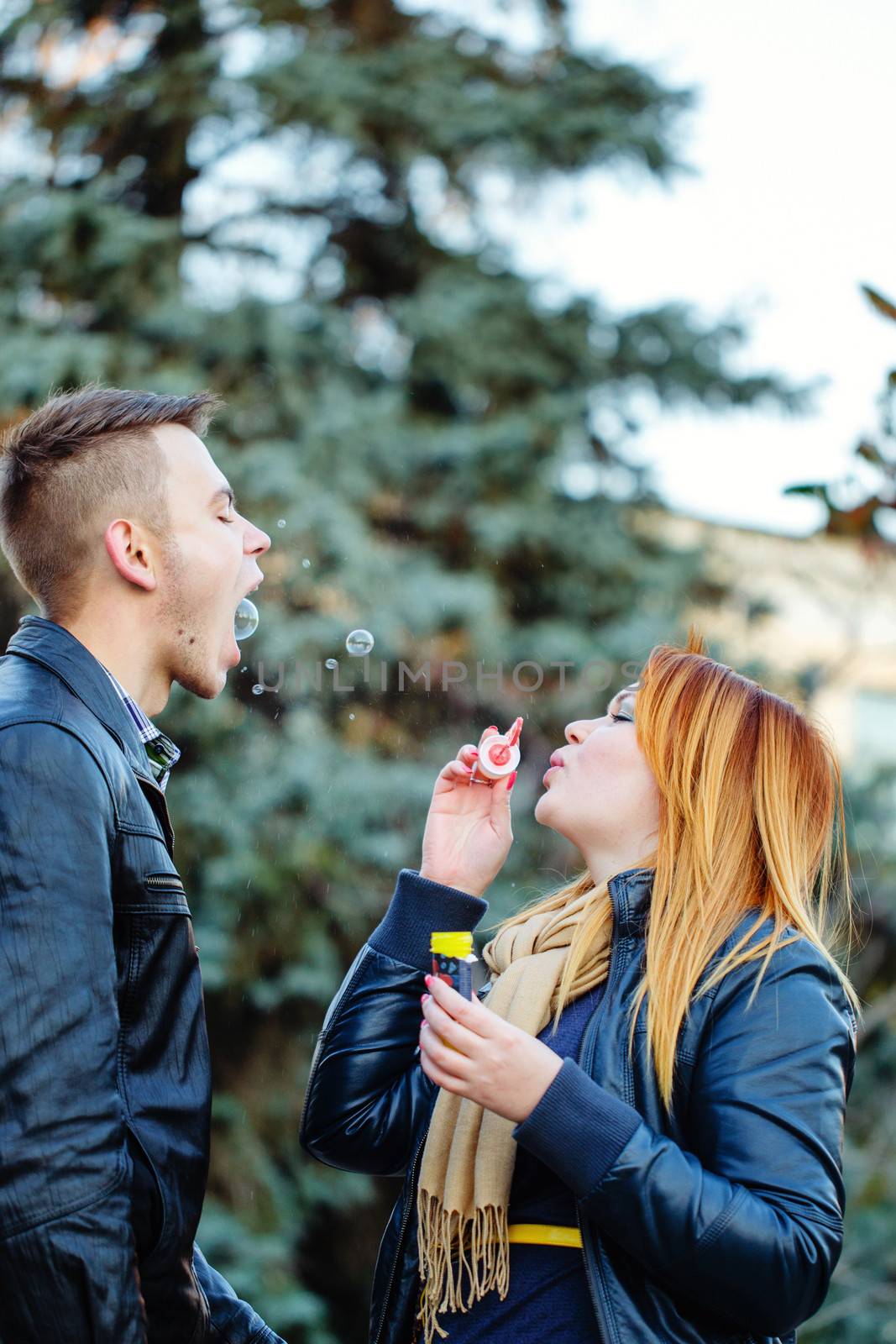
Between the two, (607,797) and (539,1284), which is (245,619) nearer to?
(607,797)

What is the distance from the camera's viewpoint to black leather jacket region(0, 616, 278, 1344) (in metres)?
1.36

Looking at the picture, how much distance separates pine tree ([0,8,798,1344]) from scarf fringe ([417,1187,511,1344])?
3.37 meters

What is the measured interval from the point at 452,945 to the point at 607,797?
0.44 meters

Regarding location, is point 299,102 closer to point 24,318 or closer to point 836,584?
point 24,318

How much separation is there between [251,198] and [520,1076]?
583cm

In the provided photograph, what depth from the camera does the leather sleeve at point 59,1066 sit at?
4.45 feet

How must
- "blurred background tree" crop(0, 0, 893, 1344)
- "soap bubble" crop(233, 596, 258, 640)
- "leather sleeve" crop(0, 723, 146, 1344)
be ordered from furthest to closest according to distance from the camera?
"blurred background tree" crop(0, 0, 893, 1344)
"soap bubble" crop(233, 596, 258, 640)
"leather sleeve" crop(0, 723, 146, 1344)

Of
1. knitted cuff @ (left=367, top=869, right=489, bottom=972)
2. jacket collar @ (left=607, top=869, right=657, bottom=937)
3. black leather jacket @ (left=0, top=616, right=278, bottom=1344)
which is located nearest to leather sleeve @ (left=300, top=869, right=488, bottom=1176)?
knitted cuff @ (left=367, top=869, right=489, bottom=972)

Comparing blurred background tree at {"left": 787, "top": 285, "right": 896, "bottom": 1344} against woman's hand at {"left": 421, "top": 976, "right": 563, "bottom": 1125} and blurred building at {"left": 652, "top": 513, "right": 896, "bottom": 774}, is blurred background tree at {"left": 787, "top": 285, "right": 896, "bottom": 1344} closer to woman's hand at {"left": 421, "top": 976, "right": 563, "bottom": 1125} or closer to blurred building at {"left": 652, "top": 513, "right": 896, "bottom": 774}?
blurred building at {"left": 652, "top": 513, "right": 896, "bottom": 774}

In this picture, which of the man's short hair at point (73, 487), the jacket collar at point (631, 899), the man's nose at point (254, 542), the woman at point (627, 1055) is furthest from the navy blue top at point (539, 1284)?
the man's short hair at point (73, 487)

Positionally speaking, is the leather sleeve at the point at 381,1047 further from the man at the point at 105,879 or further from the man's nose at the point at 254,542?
the man's nose at the point at 254,542

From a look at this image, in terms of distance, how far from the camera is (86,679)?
1.69m

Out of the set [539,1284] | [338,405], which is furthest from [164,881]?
[338,405]

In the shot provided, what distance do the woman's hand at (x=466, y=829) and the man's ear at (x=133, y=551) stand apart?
1.97 ft
